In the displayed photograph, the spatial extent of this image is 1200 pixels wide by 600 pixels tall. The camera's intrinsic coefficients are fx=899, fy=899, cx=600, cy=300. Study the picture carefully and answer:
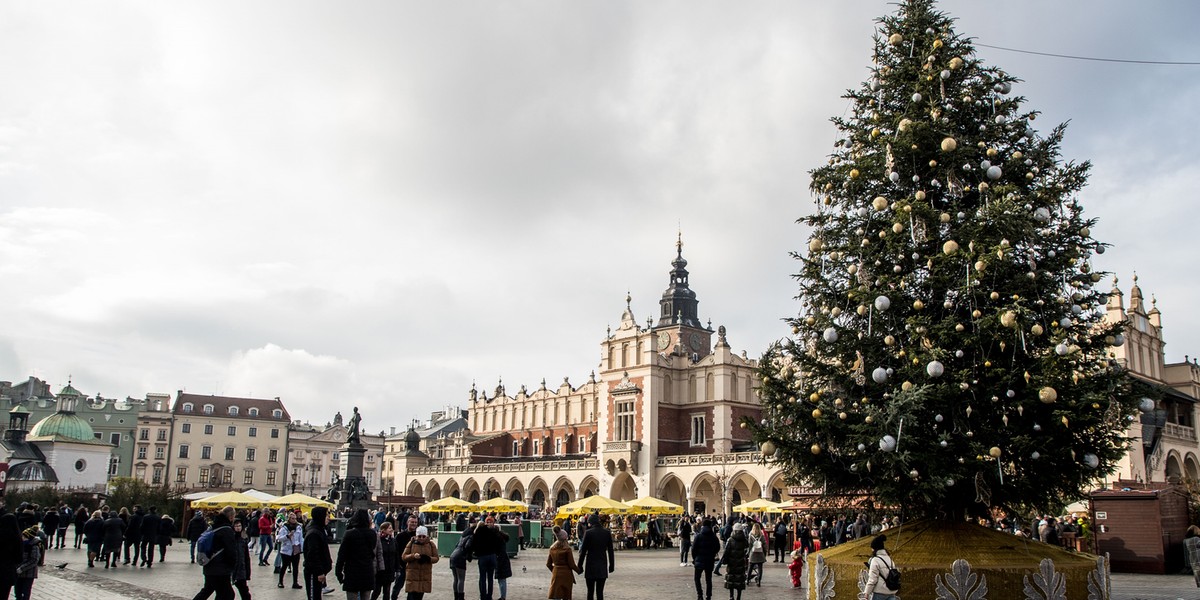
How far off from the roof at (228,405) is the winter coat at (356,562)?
245 ft

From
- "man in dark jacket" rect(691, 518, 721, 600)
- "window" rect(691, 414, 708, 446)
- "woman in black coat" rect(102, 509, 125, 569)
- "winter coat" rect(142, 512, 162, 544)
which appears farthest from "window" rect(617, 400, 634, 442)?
"man in dark jacket" rect(691, 518, 721, 600)

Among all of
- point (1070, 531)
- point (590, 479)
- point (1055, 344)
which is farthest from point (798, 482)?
point (590, 479)

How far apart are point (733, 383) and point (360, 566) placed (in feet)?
132

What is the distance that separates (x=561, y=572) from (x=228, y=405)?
245ft

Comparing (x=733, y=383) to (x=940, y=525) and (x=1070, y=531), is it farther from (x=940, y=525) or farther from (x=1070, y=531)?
(x=940, y=525)

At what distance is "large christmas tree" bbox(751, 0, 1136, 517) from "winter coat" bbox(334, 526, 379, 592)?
219 inches

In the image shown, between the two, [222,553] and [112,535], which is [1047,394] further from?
[112,535]

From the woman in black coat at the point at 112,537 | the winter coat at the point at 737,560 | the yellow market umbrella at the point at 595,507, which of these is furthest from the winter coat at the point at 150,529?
the yellow market umbrella at the point at 595,507

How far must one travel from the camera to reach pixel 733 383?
48.8 meters

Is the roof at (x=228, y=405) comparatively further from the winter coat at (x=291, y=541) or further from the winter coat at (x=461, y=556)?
the winter coat at (x=461, y=556)

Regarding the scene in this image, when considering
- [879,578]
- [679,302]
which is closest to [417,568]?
[879,578]

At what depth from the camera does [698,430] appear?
162 ft

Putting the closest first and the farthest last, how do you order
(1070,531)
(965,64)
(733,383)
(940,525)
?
(940,525), (965,64), (1070,531), (733,383)

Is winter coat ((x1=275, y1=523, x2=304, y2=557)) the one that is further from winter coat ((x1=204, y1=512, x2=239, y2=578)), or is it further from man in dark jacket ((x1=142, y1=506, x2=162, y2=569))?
winter coat ((x1=204, y1=512, x2=239, y2=578))
